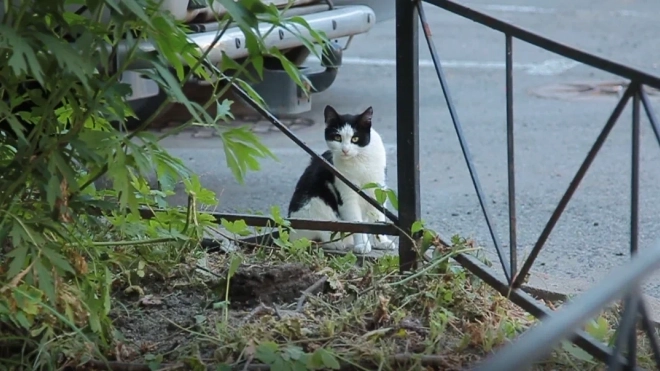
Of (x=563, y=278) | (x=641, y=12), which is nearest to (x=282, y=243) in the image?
(x=563, y=278)

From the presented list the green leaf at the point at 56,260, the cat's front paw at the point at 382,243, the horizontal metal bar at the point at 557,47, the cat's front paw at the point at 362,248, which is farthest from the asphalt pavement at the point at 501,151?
the green leaf at the point at 56,260

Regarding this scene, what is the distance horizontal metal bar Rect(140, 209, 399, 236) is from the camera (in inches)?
132

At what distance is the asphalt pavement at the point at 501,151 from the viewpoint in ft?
16.5

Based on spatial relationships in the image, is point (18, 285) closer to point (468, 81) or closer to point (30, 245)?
point (30, 245)

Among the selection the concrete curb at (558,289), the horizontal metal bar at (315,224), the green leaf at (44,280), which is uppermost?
the green leaf at (44,280)

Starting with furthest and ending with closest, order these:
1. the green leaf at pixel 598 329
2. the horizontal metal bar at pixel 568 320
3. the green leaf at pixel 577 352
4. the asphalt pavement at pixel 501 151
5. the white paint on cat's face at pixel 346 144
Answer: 1. the asphalt pavement at pixel 501 151
2. the white paint on cat's face at pixel 346 144
3. the green leaf at pixel 598 329
4. the green leaf at pixel 577 352
5. the horizontal metal bar at pixel 568 320

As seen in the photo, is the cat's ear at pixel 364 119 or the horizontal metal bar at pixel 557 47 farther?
the cat's ear at pixel 364 119

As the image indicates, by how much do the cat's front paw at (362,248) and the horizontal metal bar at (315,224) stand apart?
0.50 m

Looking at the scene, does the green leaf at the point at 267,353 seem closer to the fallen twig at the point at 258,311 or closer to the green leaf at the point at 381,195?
the fallen twig at the point at 258,311

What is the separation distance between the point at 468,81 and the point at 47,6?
22.9ft

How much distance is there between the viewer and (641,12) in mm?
13539

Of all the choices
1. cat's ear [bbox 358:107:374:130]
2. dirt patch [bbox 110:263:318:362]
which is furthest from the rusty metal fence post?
cat's ear [bbox 358:107:374:130]

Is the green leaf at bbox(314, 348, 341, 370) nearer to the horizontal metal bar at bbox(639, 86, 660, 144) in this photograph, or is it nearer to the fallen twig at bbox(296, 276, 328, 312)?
the fallen twig at bbox(296, 276, 328, 312)

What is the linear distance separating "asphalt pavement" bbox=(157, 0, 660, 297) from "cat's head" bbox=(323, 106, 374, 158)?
0.71 meters
